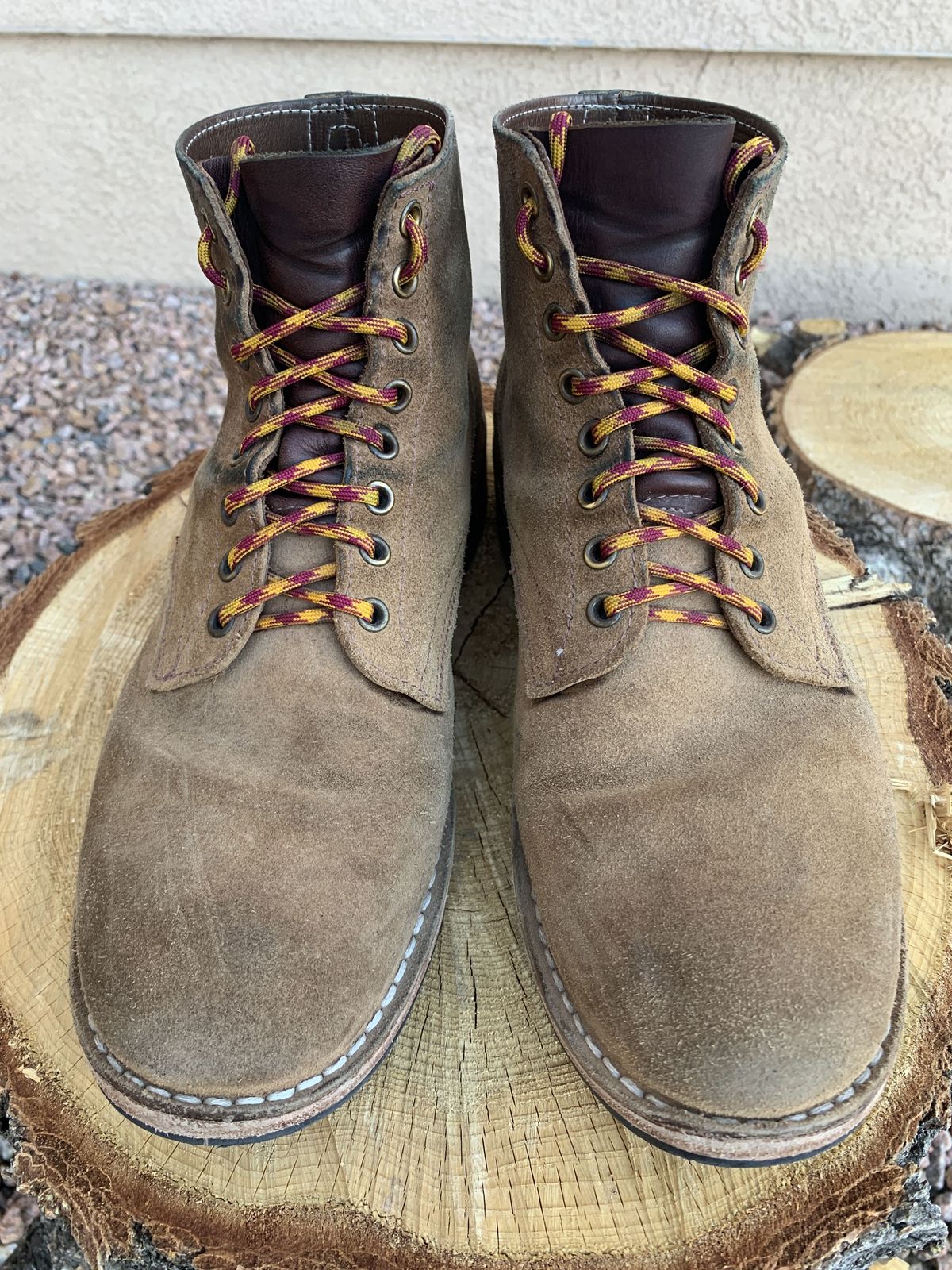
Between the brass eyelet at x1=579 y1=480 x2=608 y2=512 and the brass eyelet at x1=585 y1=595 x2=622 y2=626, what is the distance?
0.45 feet

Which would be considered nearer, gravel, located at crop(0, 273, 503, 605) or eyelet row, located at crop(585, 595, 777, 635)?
eyelet row, located at crop(585, 595, 777, 635)

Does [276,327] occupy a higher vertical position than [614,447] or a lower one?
higher

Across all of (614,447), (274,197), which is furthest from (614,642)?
(274,197)

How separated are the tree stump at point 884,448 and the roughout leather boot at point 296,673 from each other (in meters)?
1.01

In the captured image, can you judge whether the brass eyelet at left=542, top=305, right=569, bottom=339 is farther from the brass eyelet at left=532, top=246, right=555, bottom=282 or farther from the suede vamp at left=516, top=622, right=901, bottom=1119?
the suede vamp at left=516, top=622, right=901, bottom=1119

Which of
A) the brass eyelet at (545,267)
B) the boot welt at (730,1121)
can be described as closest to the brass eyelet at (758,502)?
the brass eyelet at (545,267)

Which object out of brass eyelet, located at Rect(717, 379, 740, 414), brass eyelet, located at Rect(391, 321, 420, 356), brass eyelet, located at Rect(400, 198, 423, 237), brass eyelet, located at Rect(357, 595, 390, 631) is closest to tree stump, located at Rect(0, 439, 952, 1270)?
brass eyelet, located at Rect(357, 595, 390, 631)

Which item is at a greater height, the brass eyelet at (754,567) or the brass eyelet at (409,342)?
the brass eyelet at (409,342)

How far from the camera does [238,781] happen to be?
126 cm

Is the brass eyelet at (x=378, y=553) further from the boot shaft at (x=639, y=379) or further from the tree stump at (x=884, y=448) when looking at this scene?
the tree stump at (x=884, y=448)

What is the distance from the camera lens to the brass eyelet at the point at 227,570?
1.42 metres

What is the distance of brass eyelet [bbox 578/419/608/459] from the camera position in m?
1.40

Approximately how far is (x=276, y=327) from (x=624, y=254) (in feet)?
1.62

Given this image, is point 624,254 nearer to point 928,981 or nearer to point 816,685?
point 816,685
